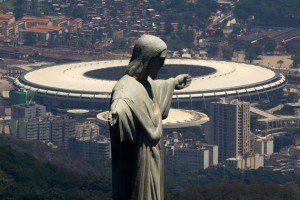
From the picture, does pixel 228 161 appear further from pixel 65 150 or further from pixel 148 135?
pixel 148 135

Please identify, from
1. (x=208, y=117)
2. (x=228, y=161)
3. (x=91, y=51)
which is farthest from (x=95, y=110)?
(x=91, y=51)

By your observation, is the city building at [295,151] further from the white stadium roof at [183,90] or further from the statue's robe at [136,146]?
the statue's robe at [136,146]

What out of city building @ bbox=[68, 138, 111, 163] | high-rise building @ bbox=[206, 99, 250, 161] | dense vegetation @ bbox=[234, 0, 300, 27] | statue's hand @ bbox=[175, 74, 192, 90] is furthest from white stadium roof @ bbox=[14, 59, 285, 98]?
statue's hand @ bbox=[175, 74, 192, 90]

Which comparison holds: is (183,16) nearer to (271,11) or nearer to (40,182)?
(271,11)

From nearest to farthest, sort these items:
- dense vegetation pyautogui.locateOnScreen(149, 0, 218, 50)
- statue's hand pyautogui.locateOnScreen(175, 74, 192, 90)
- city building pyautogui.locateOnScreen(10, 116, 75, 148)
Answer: statue's hand pyautogui.locateOnScreen(175, 74, 192, 90), city building pyautogui.locateOnScreen(10, 116, 75, 148), dense vegetation pyautogui.locateOnScreen(149, 0, 218, 50)

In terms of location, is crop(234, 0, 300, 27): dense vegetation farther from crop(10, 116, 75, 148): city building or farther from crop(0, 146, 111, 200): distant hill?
crop(0, 146, 111, 200): distant hill

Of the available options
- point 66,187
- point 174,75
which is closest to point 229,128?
point 174,75
